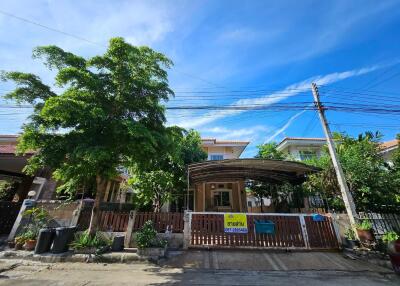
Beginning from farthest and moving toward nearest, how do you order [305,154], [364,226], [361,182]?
[305,154] < [361,182] < [364,226]

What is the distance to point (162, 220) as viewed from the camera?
7.90 meters

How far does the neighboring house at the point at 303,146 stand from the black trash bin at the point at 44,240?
1796 cm

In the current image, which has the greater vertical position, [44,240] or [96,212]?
[96,212]

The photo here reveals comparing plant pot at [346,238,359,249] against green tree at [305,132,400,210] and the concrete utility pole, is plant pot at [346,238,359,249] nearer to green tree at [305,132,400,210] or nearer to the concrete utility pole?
→ the concrete utility pole

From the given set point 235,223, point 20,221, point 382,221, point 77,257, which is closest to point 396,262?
point 382,221

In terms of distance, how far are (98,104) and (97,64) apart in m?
1.59

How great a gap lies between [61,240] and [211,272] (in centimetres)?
520

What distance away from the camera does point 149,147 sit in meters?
6.20

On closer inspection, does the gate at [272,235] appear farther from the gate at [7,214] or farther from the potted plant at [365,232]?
the gate at [7,214]

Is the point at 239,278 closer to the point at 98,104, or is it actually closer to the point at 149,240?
the point at 149,240

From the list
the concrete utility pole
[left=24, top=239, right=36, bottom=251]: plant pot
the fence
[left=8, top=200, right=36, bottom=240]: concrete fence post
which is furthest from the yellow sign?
[left=8, top=200, right=36, bottom=240]: concrete fence post

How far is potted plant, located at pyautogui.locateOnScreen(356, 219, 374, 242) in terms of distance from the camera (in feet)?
22.1

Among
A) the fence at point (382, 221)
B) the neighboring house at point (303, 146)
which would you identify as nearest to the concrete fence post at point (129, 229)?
the fence at point (382, 221)

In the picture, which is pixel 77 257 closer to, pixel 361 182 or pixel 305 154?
pixel 361 182
